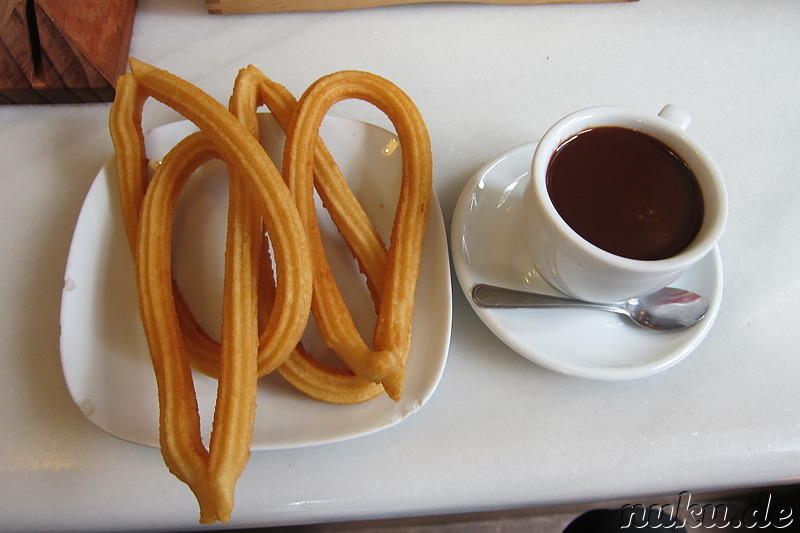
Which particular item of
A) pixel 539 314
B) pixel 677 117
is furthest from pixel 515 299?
pixel 677 117

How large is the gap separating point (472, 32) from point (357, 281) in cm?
39

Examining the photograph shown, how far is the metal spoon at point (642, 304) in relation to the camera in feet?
1.61

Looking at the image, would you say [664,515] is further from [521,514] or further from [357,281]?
[357,281]

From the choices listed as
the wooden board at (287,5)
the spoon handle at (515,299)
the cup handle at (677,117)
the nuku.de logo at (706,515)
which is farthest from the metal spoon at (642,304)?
the wooden board at (287,5)

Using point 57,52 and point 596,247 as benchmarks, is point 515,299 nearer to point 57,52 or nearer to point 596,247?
point 596,247

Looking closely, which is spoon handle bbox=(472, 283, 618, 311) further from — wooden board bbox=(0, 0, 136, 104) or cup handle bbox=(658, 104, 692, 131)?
wooden board bbox=(0, 0, 136, 104)

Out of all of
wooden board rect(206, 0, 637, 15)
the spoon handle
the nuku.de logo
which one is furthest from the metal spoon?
wooden board rect(206, 0, 637, 15)

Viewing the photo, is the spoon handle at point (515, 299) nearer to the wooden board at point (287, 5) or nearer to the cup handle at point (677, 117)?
the cup handle at point (677, 117)

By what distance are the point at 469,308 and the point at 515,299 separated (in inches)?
2.5

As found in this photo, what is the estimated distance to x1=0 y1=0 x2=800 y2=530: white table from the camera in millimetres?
479

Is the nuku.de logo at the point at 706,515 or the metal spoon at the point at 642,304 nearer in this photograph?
the metal spoon at the point at 642,304

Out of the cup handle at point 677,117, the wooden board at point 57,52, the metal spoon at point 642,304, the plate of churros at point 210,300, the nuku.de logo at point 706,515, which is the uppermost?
the cup handle at point 677,117

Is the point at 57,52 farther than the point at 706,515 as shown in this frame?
No

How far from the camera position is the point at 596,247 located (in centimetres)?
42
